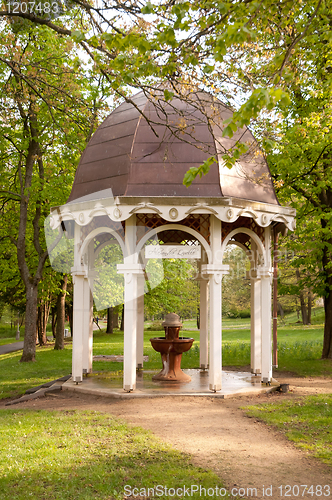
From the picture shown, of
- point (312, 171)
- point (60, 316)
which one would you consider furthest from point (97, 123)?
point (60, 316)

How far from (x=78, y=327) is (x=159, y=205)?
388 centimetres

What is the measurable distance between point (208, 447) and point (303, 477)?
4.96ft

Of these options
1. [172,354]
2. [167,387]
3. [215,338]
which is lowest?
[167,387]

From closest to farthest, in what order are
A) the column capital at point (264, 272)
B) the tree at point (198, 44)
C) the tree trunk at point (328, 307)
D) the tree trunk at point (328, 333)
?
the tree at point (198, 44) < the column capital at point (264, 272) < the tree trunk at point (328, 307) < the tree trunk at point (328, 333)

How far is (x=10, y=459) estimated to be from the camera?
595 cm

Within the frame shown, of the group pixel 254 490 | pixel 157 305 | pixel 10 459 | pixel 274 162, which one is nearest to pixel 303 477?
pixel 254 490

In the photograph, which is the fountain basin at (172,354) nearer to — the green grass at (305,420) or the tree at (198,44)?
the green grass at (305,420)

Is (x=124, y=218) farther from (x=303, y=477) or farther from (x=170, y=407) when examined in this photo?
(x=303, y=477)

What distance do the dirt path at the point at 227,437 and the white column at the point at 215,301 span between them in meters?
0.67

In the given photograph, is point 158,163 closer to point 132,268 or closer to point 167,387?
point 132,268

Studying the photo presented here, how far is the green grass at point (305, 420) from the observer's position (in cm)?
666

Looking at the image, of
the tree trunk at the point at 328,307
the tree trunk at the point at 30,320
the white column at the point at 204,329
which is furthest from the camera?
the tree trunk at the point at 30,320

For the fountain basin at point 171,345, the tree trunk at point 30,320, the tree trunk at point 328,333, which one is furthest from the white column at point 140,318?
the tree trunk at point 328,333

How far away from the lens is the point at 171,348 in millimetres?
11711
